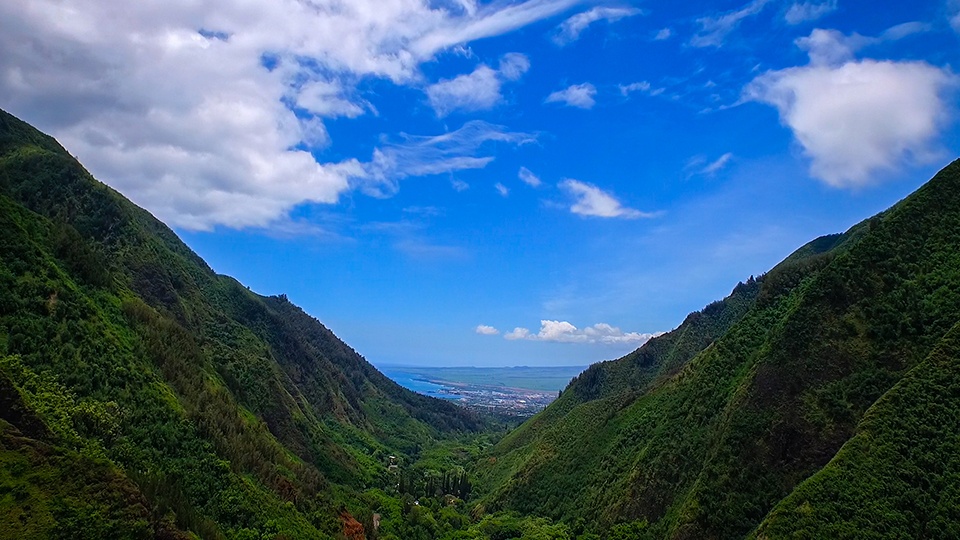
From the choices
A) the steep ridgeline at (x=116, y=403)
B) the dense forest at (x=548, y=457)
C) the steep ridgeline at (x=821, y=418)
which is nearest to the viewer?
the steep ridgeline at (x=116, y=403)

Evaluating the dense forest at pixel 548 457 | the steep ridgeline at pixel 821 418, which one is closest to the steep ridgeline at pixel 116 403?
the dense forest at pixel 548 457

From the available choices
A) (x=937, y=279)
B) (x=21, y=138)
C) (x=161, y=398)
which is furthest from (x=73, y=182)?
(x=937, y=279)

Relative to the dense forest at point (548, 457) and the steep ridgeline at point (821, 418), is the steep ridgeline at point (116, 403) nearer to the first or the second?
the dense forest at point (548, 457)

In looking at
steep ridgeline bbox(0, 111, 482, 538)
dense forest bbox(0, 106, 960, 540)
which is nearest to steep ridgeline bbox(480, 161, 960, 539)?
dense forest bbox(0, 106, 960, 540)

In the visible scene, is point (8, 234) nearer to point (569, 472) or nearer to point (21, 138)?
point (21, 138)

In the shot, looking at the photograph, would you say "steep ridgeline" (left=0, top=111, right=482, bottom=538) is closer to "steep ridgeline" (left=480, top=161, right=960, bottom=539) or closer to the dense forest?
the dense forest

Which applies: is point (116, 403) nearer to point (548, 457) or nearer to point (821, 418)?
point (821, 418)
